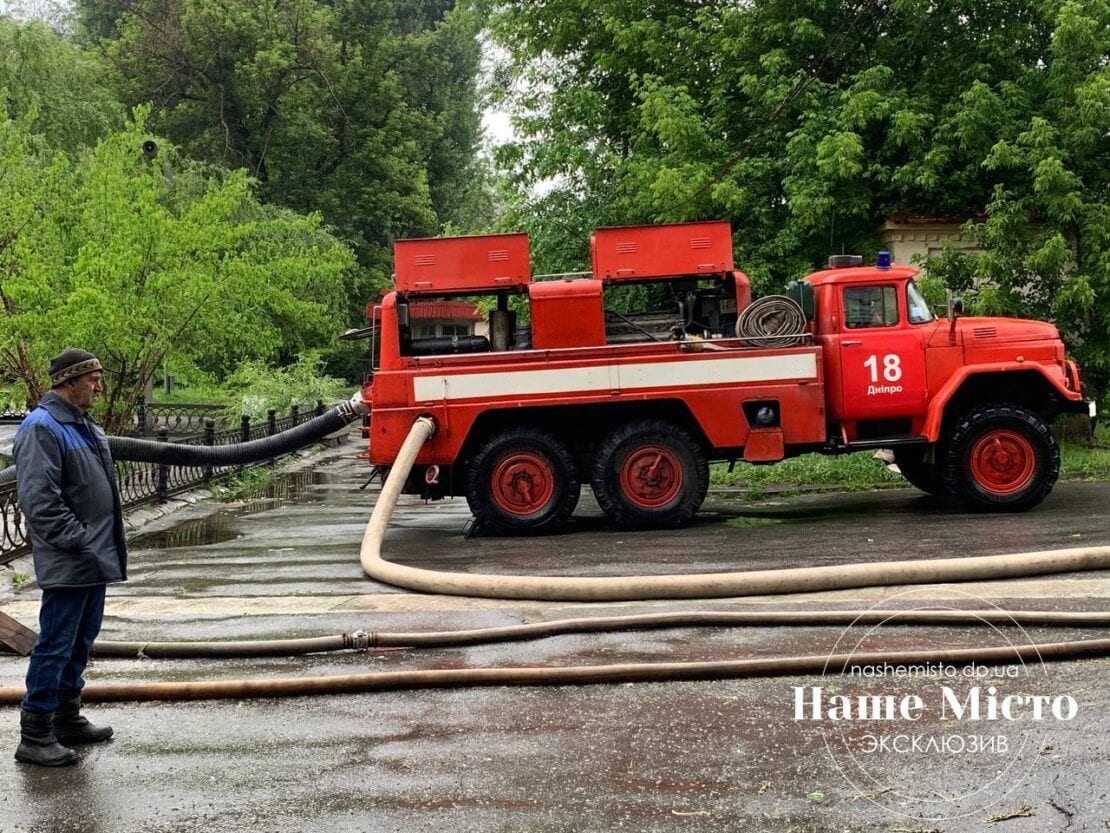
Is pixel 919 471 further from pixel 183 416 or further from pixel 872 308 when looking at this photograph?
pixel 183 416

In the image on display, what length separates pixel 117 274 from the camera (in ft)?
47.6

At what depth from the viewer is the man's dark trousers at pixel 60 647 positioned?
510cm

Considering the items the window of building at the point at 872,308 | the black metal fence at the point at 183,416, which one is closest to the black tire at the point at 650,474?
the window of building at the point at 872,308

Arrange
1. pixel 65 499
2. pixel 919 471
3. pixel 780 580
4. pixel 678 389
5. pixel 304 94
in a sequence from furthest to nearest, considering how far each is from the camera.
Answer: pixel 304 94, pixel 919 471, pixel 678 389, pixel 780 580, pixel 65 499

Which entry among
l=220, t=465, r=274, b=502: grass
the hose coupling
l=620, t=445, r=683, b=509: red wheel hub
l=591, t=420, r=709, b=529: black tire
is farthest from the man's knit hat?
l=220, t=465, r=274, b=502: grass

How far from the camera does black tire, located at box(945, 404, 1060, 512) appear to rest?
11.5 metres

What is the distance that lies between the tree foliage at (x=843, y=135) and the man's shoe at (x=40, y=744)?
44.5 feet

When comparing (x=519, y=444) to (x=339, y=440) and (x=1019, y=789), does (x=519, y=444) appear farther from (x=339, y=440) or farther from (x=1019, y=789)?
(x=339, y=440)

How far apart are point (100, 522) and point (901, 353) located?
8594 millimetres

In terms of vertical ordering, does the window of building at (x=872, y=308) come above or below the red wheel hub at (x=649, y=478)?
above

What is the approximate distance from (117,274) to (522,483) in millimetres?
6630

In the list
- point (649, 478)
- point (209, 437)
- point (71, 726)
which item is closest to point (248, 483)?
point (209, 437)

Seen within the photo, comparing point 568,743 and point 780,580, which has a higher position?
point 780,580

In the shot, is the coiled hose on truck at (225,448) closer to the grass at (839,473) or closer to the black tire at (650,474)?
the black tire at (650,474)
